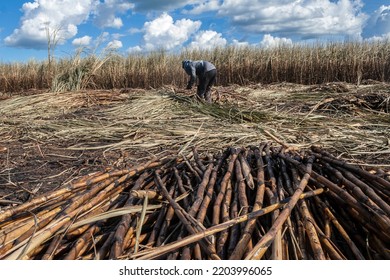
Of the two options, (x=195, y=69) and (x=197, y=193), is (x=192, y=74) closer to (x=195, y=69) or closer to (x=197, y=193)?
(x=195, y=69)

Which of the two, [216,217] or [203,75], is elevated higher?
[203,75]

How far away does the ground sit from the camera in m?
3.04

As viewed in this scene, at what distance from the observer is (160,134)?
13.2 feet

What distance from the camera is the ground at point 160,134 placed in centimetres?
304

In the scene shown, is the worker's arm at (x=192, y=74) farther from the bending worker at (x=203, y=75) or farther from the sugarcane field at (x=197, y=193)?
the sugarcane field at (x=197, y=193)

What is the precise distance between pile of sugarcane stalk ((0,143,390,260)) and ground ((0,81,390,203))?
560 mm

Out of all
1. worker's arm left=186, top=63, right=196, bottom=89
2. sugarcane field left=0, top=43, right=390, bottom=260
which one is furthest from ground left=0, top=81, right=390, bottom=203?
worker's arm left=186, top=63, right=196, bottom=89

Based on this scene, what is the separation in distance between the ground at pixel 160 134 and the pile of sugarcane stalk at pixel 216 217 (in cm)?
56

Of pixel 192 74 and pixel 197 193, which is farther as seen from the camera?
pixel 192 74

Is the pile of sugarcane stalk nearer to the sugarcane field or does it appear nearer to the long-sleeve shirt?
the sugarcane field

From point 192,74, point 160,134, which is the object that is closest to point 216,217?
point 160,134

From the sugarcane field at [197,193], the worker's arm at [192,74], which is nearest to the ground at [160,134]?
the sugarcane field at [197,193]

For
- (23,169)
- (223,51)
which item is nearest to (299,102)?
(23,169)

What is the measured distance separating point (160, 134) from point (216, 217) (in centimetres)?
237
